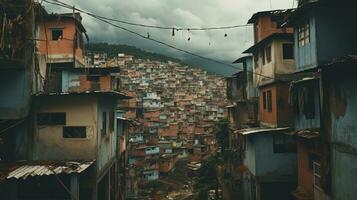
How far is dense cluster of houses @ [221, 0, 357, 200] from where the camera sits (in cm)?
1235

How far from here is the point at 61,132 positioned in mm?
18109

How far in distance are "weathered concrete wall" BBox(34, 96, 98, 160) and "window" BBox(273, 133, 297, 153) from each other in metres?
11.6

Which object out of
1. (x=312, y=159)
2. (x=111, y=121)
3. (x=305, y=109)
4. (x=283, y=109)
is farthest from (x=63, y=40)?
(x=312, y=159)

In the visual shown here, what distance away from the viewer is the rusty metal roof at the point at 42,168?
49.2 feet

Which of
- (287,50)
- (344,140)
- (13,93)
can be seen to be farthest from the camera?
(287,50)

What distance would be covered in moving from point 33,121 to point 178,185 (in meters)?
32.3

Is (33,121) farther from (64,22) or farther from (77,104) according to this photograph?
(64,22)

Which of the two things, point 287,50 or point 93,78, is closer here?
point 287,50

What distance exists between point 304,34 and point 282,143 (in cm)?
894

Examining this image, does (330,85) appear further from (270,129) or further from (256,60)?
(256,60)

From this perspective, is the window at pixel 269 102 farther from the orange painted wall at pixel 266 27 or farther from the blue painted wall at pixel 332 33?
the blue painted wall at pixel 332 33

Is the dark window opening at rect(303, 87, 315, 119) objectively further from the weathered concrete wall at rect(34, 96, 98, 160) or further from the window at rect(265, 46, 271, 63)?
the weathered concrete wall at rect(34, 96, 98, 160)

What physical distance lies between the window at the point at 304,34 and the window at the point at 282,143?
26.2 feet

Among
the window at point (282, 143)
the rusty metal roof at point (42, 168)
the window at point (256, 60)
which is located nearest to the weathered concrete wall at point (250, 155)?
Answer: the window at point (282, 143)
